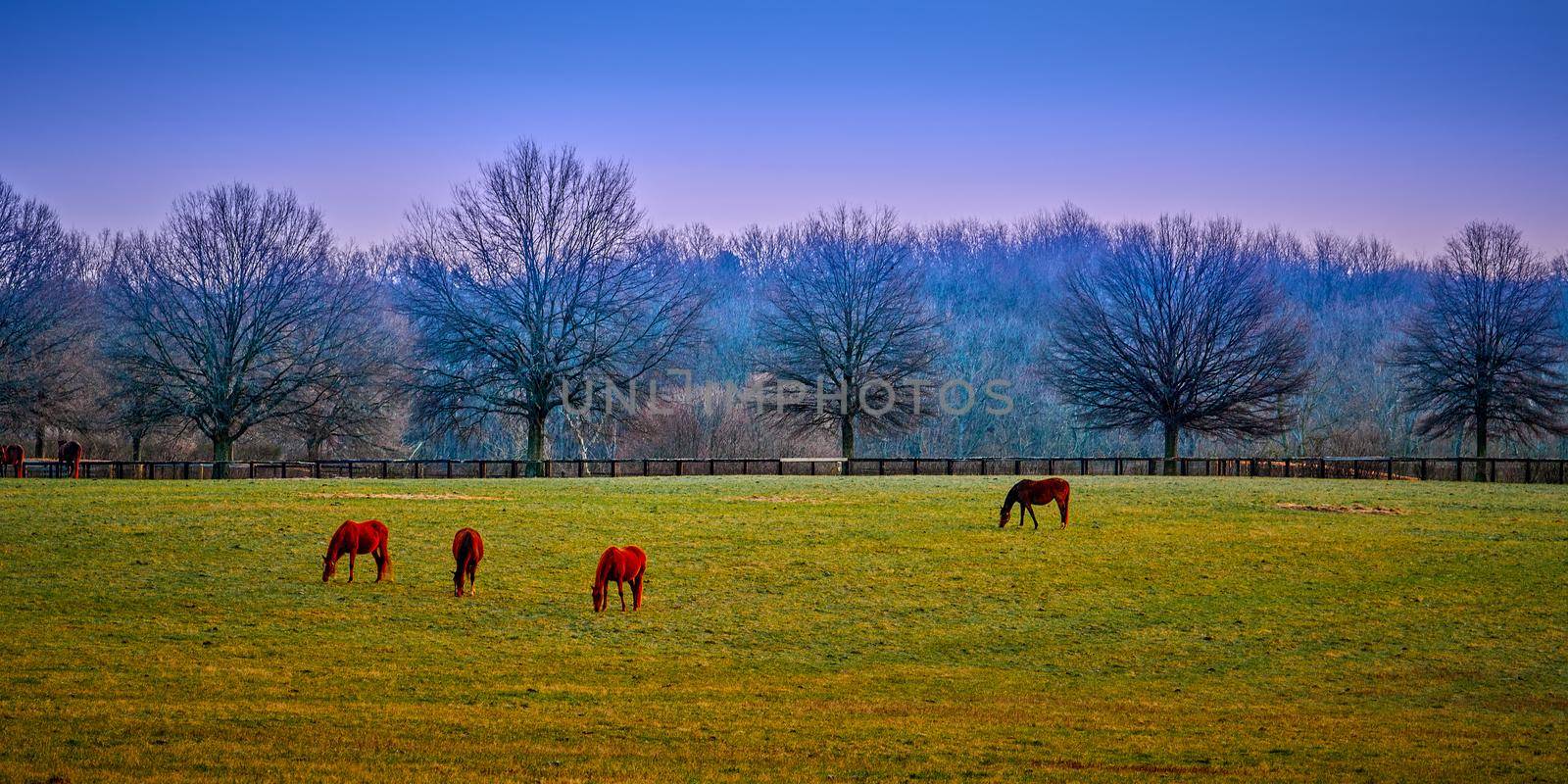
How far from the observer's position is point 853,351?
6738 centimetres

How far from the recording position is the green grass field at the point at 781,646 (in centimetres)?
1192

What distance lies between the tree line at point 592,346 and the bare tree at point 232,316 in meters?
0.17

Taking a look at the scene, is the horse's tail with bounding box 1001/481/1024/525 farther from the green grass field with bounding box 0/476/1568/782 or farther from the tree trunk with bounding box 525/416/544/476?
the tree trunk with bounding box 525/416/544/476

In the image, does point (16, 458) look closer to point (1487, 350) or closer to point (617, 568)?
point (617, 568)

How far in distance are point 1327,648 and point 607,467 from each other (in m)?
46.3

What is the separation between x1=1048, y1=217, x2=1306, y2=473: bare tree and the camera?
65562mm

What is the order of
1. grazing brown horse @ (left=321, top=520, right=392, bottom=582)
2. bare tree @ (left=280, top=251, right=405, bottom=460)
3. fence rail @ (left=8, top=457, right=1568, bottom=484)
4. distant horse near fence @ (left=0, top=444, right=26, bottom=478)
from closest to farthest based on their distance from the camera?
1. grazing brown horse @ (left=321, top=520, right=392, bottom=582)
2. distant horse near fence @ (left=0, top=444, right=26, bottom=478)
3. fence rail @ (left=8, top=457, right=1568, bottom=484)
4. bare tree @ (left=280, top=251, right=405, bottom=460)

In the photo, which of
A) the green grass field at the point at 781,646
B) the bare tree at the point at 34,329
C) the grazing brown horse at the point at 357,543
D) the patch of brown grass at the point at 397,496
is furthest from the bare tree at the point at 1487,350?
the bare tree at the point at 34,329

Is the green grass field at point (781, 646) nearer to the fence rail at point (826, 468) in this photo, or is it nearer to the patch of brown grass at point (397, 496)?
the patch of brown grass at point (397, 496)

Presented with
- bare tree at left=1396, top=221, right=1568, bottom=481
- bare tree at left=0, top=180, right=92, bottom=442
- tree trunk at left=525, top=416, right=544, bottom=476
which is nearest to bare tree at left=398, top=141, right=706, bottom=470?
tree trunk at left=525, top=416, right=544, bottom=476

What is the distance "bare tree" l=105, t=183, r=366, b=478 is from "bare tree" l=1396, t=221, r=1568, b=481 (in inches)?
2273

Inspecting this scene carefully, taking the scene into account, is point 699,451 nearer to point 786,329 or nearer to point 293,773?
point 786,329

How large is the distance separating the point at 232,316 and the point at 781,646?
47.8 m

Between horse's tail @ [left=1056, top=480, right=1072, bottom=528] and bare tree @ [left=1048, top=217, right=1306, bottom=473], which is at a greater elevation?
bare tree @ [left=1048, top=217, right=1306, bottom=473]
